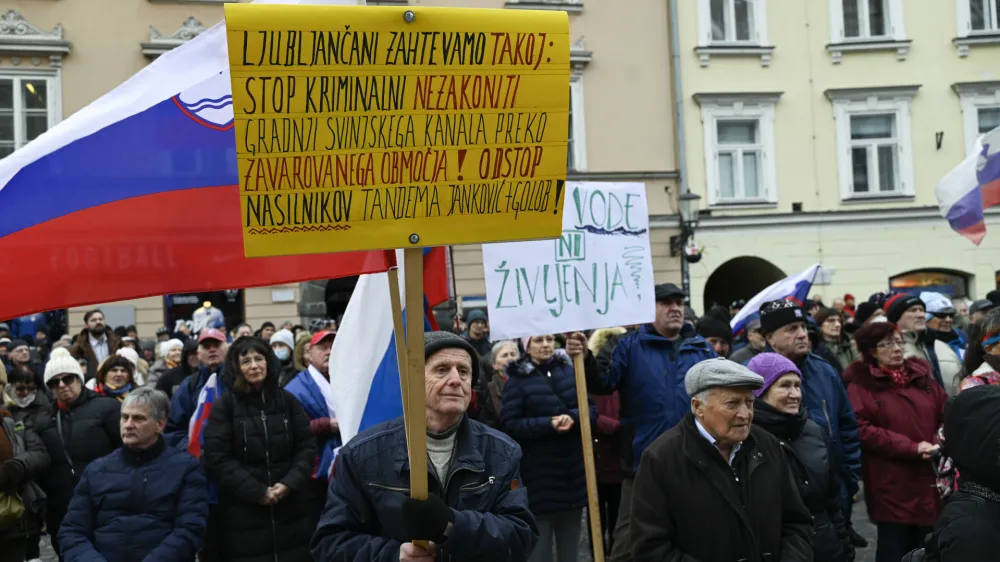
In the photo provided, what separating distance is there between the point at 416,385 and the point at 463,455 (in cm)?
45

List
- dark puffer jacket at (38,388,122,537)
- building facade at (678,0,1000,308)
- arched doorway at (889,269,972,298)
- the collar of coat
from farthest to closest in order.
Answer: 1. arched doorway at (889,269,972,298)
2. building facade at (678,0,1000,308)
3. dark puffer jacket at (38,388,122,537)
4. the collar of coat

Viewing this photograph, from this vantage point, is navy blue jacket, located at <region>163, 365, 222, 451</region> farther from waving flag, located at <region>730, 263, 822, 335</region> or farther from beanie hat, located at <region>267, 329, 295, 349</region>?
waving flag, located at <region>730, 263, 822, 335</region>

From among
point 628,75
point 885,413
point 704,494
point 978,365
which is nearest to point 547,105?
point 704,494

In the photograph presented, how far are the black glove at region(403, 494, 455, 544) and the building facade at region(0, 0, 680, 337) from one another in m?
16.8

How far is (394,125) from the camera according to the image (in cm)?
312

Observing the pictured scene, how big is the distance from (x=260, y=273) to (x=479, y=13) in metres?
2.06

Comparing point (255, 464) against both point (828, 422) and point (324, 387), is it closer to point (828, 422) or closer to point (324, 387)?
point (324, 387)

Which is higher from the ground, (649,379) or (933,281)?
(933,281)

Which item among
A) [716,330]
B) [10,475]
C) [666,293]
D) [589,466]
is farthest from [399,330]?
[716,330]

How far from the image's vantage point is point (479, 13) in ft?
10.4

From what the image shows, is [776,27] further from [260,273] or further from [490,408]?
[260,273]

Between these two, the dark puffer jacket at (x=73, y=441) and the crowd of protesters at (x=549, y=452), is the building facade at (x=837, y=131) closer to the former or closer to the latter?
the crowd of protesters at (x=549, y=452)

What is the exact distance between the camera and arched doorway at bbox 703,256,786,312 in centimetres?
2320

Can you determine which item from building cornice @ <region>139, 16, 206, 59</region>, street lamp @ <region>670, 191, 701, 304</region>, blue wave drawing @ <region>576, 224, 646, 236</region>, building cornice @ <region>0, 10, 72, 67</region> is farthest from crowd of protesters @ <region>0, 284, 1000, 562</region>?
A: building cornice @ <region>0, 10, 72, 67</region>
